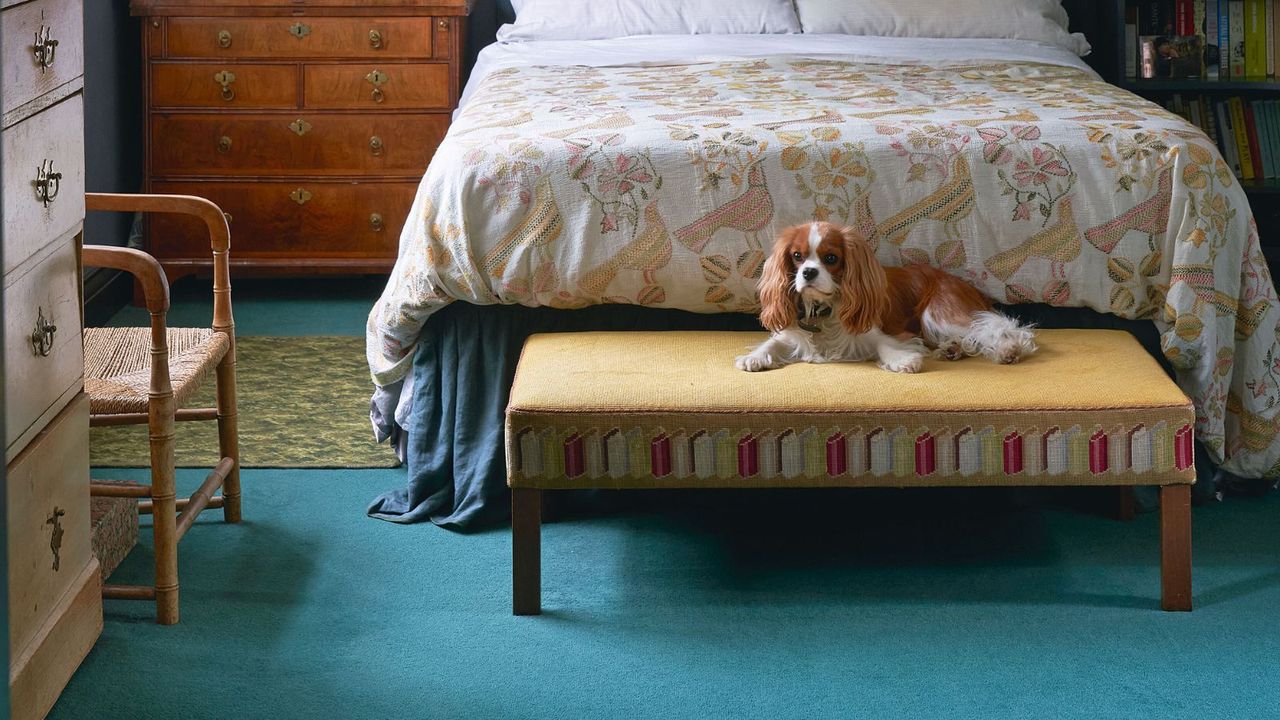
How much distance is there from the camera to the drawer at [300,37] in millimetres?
3893

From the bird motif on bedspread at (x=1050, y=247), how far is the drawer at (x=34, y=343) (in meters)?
1.46

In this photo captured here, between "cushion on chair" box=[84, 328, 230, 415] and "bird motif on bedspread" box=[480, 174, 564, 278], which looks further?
"bird motif on bedspread" box=[480, 174, 564, 278]

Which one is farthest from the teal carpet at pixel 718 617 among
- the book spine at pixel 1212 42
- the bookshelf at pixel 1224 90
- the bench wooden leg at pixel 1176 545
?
the book spine at pixel 1212 42

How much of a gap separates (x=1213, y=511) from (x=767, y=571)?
0.88 meters

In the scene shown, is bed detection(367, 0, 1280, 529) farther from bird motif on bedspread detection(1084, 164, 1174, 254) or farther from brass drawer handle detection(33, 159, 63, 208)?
brass drawer handle detection(33, 159, 63, 208)

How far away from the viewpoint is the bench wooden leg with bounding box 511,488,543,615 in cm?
197

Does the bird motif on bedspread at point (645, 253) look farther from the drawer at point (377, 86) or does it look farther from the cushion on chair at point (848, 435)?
the drawer at point (377, 86)


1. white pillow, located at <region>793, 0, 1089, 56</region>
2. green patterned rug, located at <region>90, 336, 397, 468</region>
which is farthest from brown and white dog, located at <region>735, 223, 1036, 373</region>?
white pillow, located at <region>793, 0, 1089, 56</region>

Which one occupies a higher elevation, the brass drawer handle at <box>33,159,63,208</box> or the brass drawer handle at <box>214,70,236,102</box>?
the brass drawer handle at <box>214,70,236,102</box>

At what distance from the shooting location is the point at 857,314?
81.9 inches

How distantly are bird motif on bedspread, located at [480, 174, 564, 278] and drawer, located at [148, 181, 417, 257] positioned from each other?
174cm

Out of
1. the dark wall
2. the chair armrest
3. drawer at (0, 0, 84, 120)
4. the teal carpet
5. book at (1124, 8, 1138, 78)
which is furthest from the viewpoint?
book at (1124, 8, 1138, 78)

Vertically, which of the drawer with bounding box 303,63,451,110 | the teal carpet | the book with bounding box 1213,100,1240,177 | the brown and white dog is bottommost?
the teal carpet

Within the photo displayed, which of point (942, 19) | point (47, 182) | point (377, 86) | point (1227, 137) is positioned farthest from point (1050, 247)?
point (377, 86)
